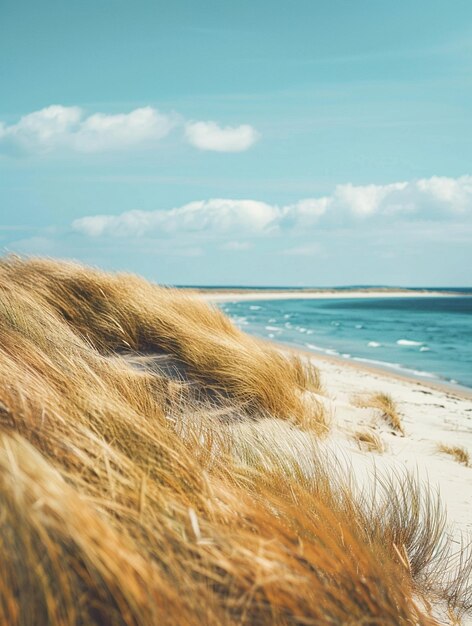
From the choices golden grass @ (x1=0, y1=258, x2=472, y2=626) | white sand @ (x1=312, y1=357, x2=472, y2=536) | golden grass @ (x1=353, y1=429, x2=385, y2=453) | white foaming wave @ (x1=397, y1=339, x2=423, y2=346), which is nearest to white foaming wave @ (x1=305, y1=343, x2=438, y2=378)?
white sand @ (x1=312, y1=357, x2=472, y2=536)

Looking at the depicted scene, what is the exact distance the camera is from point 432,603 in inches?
83.8

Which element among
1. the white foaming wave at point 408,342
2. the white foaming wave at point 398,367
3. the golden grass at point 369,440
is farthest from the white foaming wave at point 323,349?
the golden grass at point 369,440

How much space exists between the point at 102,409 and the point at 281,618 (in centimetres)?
103

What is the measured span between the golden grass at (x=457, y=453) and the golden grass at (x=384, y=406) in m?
0.58

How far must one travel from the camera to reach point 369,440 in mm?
4137

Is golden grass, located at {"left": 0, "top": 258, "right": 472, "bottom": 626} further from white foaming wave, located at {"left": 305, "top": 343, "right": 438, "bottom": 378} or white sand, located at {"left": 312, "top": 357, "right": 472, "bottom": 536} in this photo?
white foaming wave, located at {"left": 305, "top": 343, "right": 438, "bottom": 378}

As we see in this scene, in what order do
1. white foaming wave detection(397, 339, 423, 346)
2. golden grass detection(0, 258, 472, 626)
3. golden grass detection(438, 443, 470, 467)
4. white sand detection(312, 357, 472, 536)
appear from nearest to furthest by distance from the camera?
golden grass detection(0, 258, 472, 626) → white sand detection(312, 357, 472, 536) → golden grass detection(438, 443, 470, 467) → white foaming wave detection(397, 339, 423, 346)

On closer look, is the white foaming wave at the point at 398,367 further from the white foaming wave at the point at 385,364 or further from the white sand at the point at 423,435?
the white sand at the point at 423,435

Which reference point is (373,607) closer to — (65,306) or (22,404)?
(22,404)

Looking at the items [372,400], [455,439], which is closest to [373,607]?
[455,439]

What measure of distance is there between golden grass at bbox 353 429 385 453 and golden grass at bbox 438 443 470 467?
0.68 meters

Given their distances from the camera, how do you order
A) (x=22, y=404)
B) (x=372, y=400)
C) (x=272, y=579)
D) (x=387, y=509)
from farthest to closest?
(x=372, y=400) → (x=387, y=509) → (x=22, y=404) → (x=272, y=579)

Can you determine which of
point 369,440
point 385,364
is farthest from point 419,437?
point 385,364

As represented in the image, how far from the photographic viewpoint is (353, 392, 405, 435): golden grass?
534 cm
